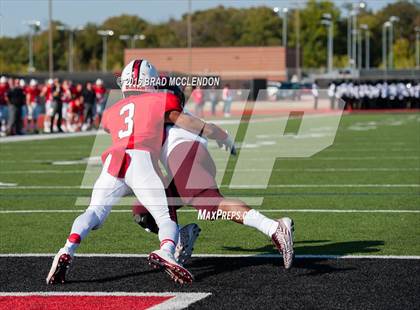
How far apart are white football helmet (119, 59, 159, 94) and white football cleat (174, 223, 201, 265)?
1.05 meters

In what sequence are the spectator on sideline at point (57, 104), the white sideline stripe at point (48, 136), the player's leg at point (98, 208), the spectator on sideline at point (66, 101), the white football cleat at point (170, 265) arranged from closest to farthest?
the white football cleat at point (170, 265)
the player's leg at point (98, 208)
the white sideline stripe at point (48, 136)
the spectator on sideline at point (57, 104)
the spectator on sideline at point (66, 101)

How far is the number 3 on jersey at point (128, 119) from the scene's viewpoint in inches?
270

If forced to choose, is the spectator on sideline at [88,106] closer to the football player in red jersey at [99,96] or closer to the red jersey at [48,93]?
the football player in red jersey at [99,96]

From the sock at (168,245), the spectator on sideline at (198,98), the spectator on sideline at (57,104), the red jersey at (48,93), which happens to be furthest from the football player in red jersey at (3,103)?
the sock at (168,245)

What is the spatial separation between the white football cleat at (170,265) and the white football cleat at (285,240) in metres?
0.74

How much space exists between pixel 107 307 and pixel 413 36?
4886 inches

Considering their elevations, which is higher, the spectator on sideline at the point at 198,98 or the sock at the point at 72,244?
the sock at the point at 72,244

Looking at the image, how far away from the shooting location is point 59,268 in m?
6.56

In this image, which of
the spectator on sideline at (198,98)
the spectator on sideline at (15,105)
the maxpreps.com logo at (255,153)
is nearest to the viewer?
the maxpreps.com logo at (255,153)

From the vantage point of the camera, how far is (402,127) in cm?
3098

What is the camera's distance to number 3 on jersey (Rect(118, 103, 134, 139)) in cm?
687

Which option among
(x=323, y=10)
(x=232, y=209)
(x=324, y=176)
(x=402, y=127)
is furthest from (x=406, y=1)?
(x=232, y=209)

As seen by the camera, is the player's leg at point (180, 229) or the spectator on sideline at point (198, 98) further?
the spectator on sideline at point (198, 98)

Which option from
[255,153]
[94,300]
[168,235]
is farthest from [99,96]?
[94,300]
